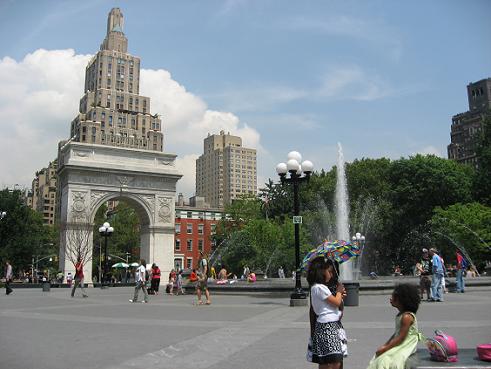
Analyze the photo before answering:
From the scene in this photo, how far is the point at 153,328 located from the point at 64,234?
112 feet

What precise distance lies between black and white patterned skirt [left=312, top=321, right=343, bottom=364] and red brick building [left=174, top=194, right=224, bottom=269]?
79.0m

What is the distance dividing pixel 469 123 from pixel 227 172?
2780 inches

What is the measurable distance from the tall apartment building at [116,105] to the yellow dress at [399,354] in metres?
115

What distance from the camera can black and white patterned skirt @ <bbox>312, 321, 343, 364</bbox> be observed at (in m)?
4.85

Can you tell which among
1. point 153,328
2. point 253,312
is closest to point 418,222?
point 253,312

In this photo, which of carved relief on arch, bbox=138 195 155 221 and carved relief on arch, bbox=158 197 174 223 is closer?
carved relief on arch, bbox=138 195 155 221

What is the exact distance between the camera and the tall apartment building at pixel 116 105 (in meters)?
118

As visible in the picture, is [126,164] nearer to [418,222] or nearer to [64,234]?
[64,234]

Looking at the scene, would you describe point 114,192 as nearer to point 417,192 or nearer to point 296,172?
point 296,172

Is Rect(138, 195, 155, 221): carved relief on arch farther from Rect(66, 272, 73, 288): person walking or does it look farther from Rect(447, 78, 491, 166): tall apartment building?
Rect(447, 78, 491, 166): tall apartment building

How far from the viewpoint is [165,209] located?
45.5 metres

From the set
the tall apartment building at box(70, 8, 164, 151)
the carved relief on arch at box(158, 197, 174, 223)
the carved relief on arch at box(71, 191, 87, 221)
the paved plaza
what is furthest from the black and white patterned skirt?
the tall apartment building at box(70, 8, 164, 151)

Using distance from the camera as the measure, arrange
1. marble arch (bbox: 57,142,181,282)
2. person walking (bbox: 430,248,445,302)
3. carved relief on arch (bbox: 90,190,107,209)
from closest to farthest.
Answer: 1. person walking (bbox: 430,248,445,302)
2. marble arch (bbox: 57,142,181,282)
3. carved relief on arch (bbox: 90,190,107,209)

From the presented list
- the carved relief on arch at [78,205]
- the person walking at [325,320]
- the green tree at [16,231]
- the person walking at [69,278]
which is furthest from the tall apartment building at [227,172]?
the person walking at [325,320]
